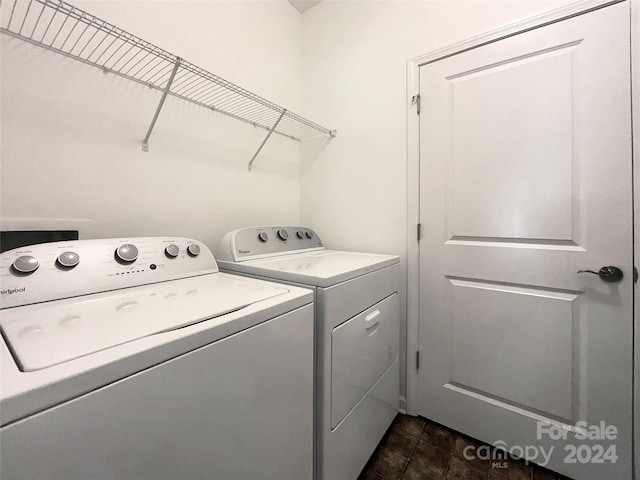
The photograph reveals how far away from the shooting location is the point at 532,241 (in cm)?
134

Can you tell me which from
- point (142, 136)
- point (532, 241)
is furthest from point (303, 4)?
point (532, 241)

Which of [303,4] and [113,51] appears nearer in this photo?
[113,51]

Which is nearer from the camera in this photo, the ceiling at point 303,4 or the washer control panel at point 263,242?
the washer control panel at point 263,242

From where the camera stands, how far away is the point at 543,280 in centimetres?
131

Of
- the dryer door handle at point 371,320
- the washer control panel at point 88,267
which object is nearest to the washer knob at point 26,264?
the washer control panel at point 88,267

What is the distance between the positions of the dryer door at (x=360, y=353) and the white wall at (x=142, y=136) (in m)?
0.96

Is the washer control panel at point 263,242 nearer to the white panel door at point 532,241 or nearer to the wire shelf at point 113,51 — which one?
the wire shelf at point 113,51

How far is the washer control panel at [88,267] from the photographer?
0.78 m

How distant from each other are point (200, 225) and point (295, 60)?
1.57m

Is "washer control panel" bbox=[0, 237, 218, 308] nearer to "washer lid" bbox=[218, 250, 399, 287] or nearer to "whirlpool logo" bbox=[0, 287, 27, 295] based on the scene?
"whirlpool logo" bbox=[0, 287, 27, 295]

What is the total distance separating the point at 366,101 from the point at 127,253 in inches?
65.4

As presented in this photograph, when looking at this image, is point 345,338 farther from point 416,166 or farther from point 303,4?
point 303,4

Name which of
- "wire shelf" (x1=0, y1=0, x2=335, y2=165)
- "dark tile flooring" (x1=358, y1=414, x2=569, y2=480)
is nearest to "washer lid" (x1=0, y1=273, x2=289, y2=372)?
"wire shelf" (x1=0, y1=0, x2=335, y2=165)

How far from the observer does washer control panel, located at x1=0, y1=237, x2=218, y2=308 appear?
0.78 m
